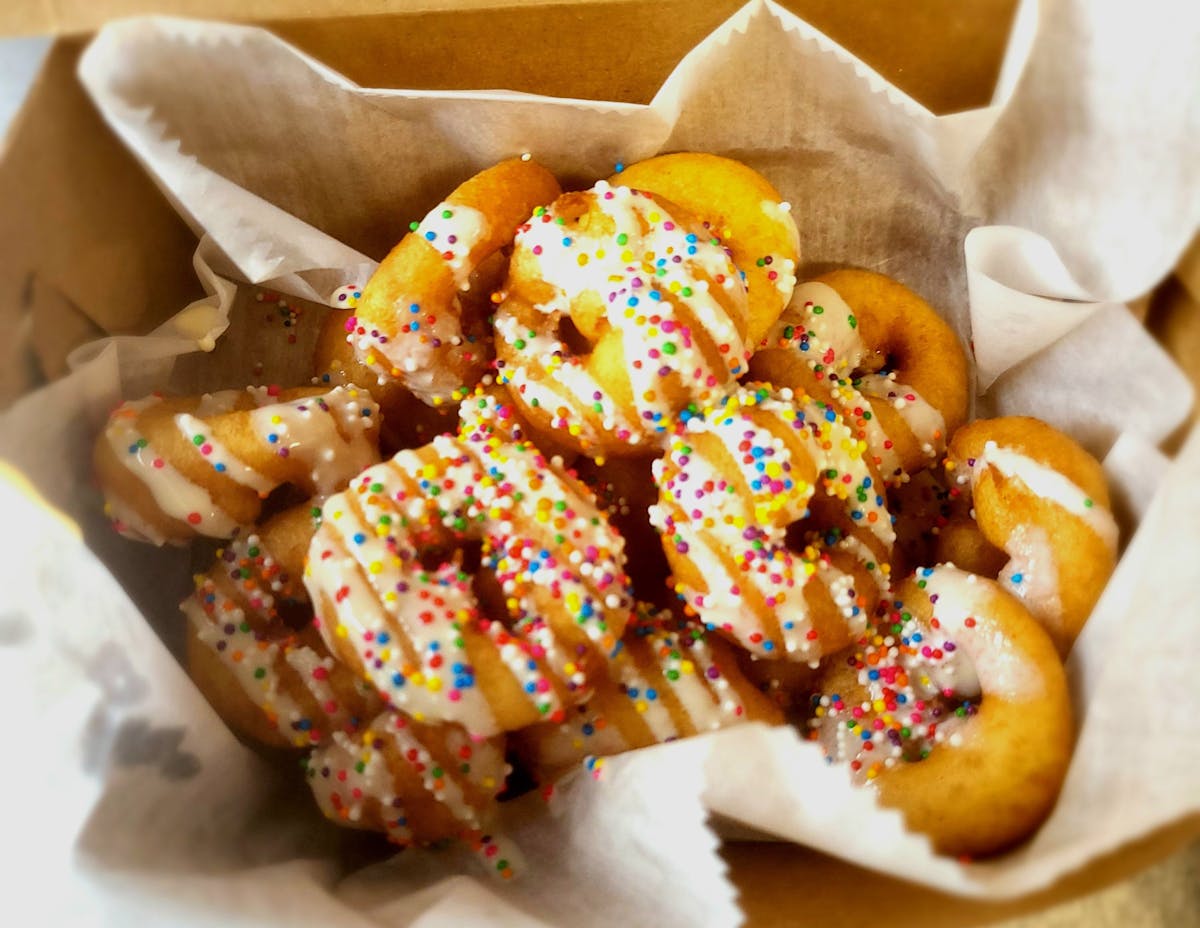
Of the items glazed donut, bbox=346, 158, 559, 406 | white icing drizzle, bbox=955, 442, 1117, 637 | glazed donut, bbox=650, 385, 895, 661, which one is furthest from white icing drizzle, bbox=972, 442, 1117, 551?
glazed donut, bbox=346, 158, 559, 406

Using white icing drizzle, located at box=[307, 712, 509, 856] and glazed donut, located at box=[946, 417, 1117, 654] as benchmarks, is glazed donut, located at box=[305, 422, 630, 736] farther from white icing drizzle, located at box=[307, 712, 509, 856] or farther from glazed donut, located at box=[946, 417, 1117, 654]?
glazed donut, located at box=[946, 417, 1117, 654]

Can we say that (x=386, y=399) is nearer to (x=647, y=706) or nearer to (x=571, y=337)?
(x=571, y=337)

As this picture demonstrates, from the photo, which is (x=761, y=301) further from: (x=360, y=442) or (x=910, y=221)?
(x=360, y=442)

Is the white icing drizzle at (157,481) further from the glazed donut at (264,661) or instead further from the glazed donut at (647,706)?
the glazed donut at (647,706)

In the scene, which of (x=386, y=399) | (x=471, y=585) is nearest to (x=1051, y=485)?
(x=471, y=585)

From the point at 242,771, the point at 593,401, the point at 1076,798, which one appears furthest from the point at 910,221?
the point at 242,771

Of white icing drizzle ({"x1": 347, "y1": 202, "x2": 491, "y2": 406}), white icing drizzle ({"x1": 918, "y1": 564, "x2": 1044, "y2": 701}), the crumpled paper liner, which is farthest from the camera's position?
white icing drizzle ({"x1": 347, "y1": 202, "x2": 491, "y2": 406})
